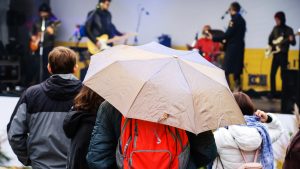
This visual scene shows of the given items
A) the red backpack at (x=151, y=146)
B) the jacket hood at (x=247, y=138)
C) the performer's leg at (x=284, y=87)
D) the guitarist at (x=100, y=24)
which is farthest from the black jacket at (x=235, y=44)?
the red backpack at (x=151, y=146)

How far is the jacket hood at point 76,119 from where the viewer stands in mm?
3404

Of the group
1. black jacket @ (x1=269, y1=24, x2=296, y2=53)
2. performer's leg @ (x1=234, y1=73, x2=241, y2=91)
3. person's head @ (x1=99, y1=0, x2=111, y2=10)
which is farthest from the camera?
person's head @ (x1=99, y1=0, x2=111, y2=10)

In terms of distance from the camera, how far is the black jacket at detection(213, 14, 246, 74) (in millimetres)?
8695

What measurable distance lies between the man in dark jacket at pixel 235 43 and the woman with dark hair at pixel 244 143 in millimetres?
5025

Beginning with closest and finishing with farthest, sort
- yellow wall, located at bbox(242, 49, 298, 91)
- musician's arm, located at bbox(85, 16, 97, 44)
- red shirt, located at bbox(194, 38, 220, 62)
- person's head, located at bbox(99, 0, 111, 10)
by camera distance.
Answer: yellow wall, located at bbox(242, 49, 298, 91)
red shirt, located at bbox(194, 38, 220, 62)
person's head, located at bbox(99, 0, 111, 10)
musician's arm, located at bbox(85, 16, 97, 44)

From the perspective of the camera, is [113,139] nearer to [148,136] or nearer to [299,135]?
[148,136]

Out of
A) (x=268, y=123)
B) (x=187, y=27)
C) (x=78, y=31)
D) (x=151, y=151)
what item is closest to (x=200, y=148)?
(x=151, y=151)

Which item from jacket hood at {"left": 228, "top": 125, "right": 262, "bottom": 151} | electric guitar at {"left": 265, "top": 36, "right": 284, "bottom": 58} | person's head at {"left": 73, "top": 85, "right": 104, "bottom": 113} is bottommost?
electric guitar at {"left": 265, "top": 36, "right": 284, "bottom": 58}

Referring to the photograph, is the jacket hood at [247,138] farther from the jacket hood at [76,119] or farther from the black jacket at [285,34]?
the black jacket at [285,34]

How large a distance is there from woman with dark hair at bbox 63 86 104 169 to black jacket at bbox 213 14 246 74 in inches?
219

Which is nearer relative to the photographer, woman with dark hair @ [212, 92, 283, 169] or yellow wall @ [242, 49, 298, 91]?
woman with dark hair @ [212, 92, 283, 169]

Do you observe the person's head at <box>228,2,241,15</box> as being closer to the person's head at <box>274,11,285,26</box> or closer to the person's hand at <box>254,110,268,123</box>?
the person's head at <box>274,11,285,26</box>

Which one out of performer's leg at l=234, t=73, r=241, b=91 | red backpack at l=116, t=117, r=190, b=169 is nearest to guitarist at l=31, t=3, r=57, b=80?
performer's leg at l=234, t=73, r=241, b=91

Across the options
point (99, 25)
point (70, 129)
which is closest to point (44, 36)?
point (99, 25)
